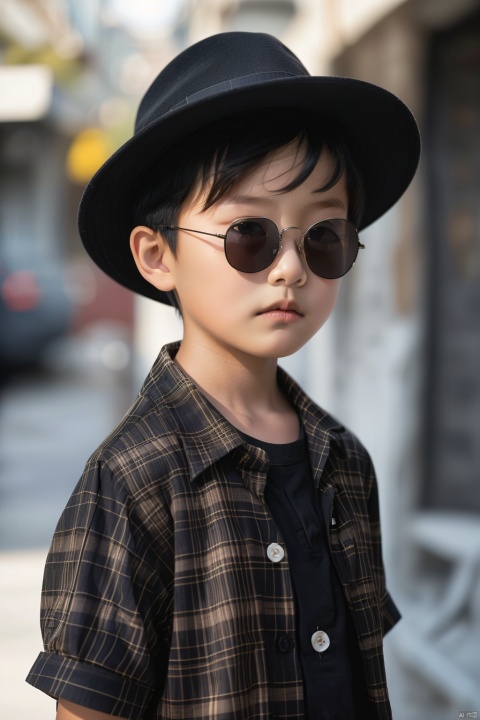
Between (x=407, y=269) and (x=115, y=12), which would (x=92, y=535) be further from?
(x=115, y=12)

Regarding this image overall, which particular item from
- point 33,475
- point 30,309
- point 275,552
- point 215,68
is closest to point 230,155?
point 215,68

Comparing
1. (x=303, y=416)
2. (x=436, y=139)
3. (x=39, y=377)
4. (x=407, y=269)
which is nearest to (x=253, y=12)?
(x=436, y=139)

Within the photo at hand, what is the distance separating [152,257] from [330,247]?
0.30 m

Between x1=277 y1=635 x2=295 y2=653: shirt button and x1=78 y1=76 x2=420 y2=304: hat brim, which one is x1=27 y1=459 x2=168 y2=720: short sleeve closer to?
x1=277 y1=635 x2=295 y2=653: shirt button

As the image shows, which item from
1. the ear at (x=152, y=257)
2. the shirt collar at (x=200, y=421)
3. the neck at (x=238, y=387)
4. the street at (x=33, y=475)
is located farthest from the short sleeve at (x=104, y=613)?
the street at (x=33, y=475)

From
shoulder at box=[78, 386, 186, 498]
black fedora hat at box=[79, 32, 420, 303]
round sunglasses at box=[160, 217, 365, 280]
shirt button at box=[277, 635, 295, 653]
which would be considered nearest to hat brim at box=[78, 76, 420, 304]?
black fedora hat at box=[79, 32, 420, 303]

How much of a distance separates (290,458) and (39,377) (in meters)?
11.3

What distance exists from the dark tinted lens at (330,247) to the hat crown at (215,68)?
0.78 ft

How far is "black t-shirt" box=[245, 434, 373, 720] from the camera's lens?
1334 millimetres

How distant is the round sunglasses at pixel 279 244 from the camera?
1343 mm

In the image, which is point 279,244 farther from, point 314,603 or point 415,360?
point 415,360

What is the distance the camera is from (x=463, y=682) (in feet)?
11.9

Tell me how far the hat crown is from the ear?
171 millimetres

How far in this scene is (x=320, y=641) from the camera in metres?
1.34
